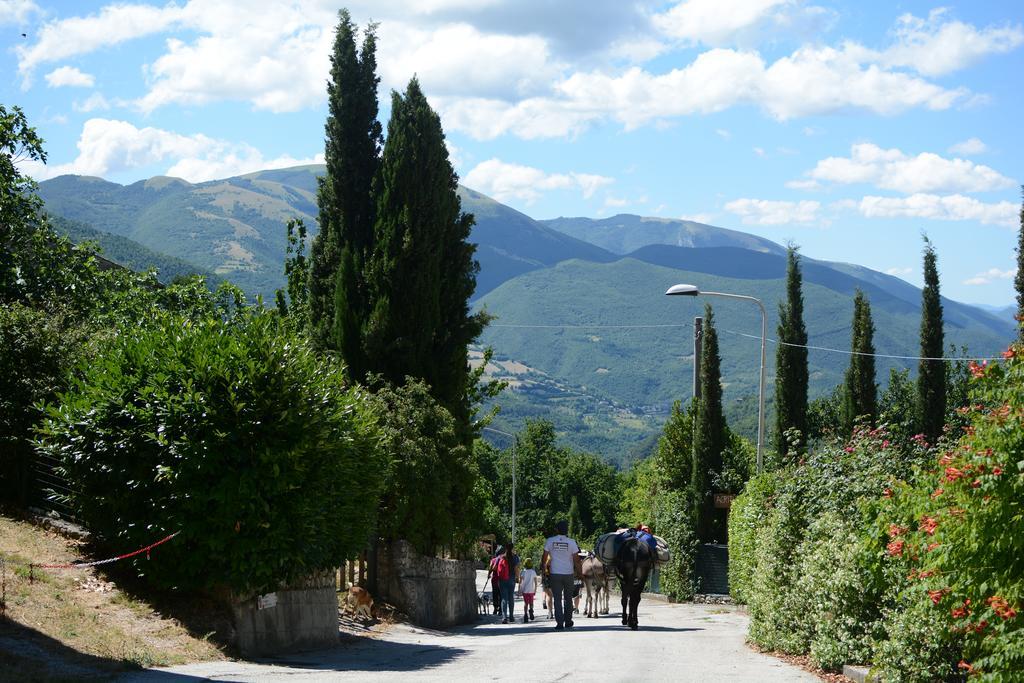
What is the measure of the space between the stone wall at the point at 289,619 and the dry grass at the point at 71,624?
2.67 feet

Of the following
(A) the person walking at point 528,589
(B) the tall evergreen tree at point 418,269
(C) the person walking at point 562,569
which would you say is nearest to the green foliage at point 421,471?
(B) the tall evergreen tree at point 418,269

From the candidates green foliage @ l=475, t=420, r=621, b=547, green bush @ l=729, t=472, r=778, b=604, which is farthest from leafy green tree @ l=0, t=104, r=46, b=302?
green foliage @ l=475, t=420, r=621, b=547

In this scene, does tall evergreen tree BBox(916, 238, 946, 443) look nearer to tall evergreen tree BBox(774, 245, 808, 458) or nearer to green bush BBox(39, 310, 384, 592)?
tall evergreen tree BBox(774, 245, 808, 458)

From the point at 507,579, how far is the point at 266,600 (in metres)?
13.7

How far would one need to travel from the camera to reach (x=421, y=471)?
883 inches

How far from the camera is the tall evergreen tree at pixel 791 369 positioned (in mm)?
44156

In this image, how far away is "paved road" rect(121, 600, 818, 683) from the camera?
41.2 ft

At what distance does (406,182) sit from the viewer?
1064 inches

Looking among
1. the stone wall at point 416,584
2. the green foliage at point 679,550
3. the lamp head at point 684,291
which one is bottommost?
the green foliage at point 679,550

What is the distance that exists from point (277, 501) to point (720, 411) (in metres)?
31.2

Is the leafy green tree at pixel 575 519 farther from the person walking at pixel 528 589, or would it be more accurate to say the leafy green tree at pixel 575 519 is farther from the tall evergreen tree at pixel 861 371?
the person walking at pixel 528 589

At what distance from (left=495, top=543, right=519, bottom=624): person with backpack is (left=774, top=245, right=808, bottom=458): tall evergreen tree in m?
17.7

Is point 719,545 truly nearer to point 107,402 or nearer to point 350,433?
point 350,433

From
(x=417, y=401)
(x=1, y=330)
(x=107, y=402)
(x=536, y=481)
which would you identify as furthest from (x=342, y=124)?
(x=536, y=481)
